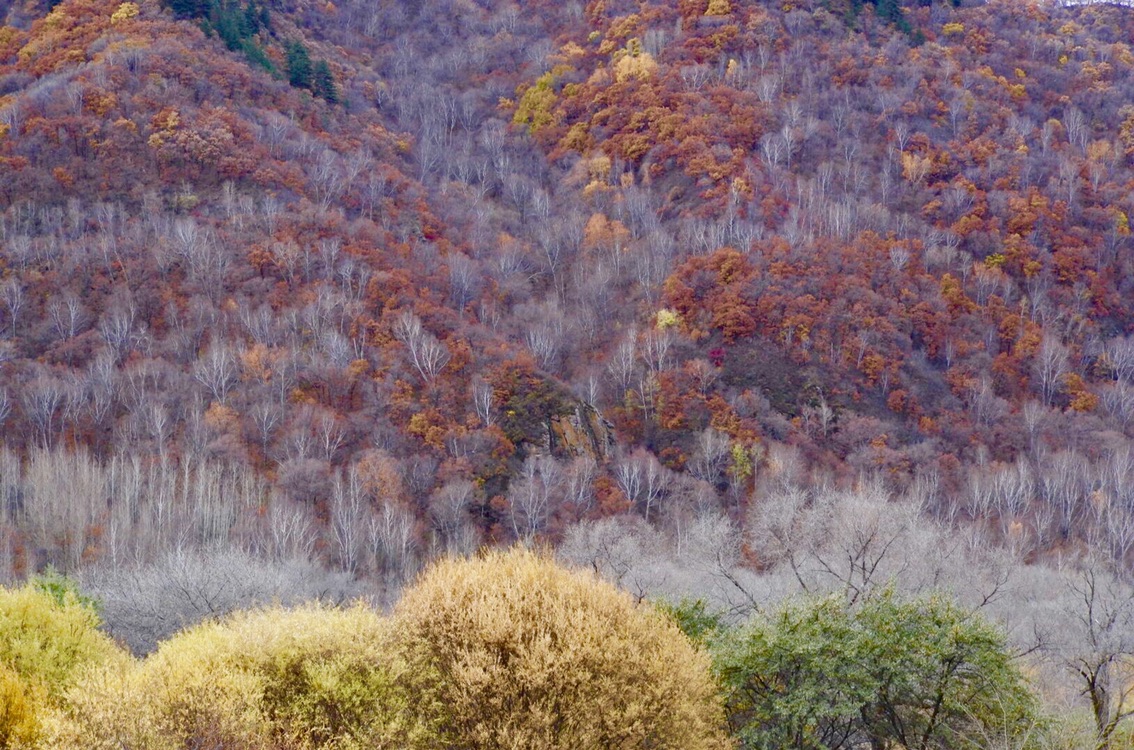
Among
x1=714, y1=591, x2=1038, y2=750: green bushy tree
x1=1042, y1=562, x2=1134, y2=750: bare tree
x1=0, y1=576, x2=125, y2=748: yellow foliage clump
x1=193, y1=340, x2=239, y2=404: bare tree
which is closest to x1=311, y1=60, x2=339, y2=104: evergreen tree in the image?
x1=193, y1=340, x2=239, y2=404: bare tree

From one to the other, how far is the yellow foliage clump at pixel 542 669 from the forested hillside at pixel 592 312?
1293cm

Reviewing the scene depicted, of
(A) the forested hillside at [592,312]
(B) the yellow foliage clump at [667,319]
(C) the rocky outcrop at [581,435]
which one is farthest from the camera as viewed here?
(B) the yellow foliage clump at [667,319]

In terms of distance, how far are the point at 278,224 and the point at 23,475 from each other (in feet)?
83.5

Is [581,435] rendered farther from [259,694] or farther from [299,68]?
[299,68]

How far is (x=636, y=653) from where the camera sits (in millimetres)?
18219

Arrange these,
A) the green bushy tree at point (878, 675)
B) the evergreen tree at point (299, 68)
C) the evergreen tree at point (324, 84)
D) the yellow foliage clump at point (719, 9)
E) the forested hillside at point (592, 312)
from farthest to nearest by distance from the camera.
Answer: the yellow foliage clump at point (719, 9)
the evergreen tree at point (324, 84)
the evergreen tree at point (299, 68)
the forested hillside at point (592, 312)
the green bushy tree at point (878, 675)

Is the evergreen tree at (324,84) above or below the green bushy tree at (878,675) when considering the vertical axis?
above

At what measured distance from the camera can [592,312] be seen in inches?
2778

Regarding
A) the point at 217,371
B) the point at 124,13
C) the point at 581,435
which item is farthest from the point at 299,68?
the point at 581,435

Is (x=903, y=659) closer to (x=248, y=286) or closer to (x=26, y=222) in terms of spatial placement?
(x=248, y=286)

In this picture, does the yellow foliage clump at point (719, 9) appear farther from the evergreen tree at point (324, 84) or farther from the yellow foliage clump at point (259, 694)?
the yellow foliage clump at point (259, 694)

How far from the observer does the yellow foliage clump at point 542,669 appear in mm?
17109

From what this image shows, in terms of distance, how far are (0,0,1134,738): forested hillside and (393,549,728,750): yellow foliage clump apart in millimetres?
12933

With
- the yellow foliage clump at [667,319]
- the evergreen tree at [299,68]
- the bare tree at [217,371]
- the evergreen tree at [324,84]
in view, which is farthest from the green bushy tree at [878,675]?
the evergreen tree at [324,84]
